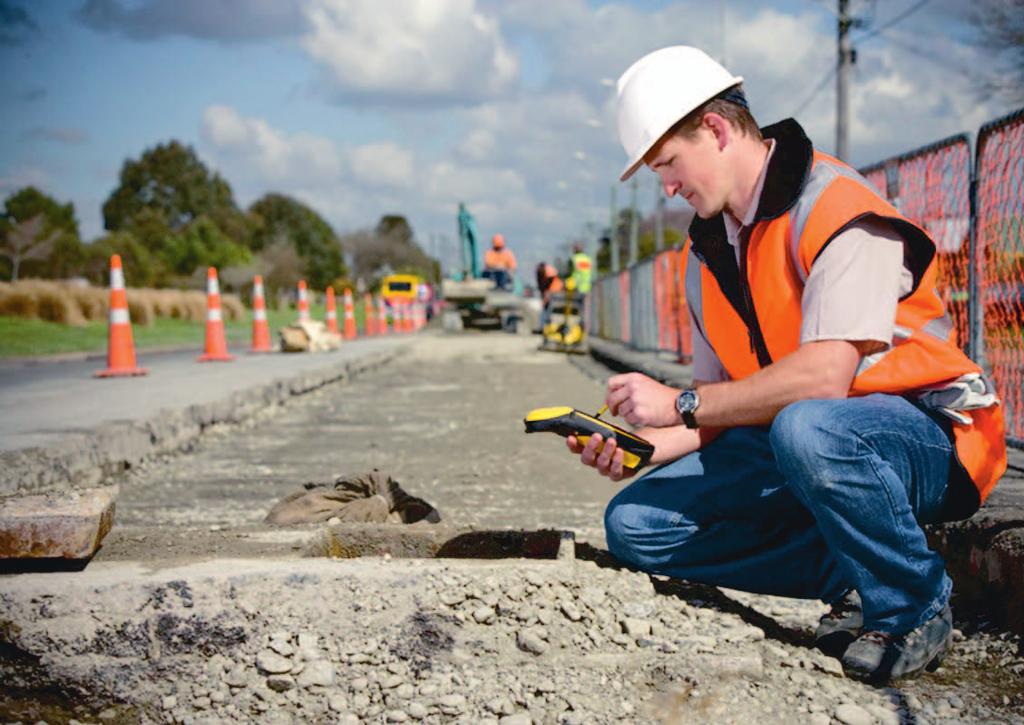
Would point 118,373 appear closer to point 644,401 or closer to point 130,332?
point 130,332

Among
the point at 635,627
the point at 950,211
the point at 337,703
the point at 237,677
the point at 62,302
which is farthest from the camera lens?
→ the point at 62,302

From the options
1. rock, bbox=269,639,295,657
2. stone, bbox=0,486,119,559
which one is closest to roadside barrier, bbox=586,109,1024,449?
rock, bbox=269,639,295,657

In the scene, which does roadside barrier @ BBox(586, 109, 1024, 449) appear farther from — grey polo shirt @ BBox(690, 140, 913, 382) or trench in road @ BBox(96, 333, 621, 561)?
grey polo shirt @ BBox(690, 140, 913, 382)

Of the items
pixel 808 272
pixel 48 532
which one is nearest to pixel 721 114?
pixel 808 272

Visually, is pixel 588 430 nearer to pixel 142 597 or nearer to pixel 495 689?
pixel 495 689

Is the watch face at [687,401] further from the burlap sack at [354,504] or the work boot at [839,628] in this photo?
the burlap sack at [354,504]

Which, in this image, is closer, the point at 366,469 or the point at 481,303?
the point at 366,469

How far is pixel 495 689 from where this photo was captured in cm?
→ 230

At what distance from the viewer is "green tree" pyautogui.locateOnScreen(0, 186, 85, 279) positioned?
4584cm

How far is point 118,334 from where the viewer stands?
9.24m

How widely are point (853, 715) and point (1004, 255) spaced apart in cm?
332

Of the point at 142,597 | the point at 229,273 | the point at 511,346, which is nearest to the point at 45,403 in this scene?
the point at 142,597

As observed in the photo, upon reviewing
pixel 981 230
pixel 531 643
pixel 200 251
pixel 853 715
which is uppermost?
pixel 200 251

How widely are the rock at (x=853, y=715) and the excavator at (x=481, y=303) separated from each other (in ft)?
88.0
